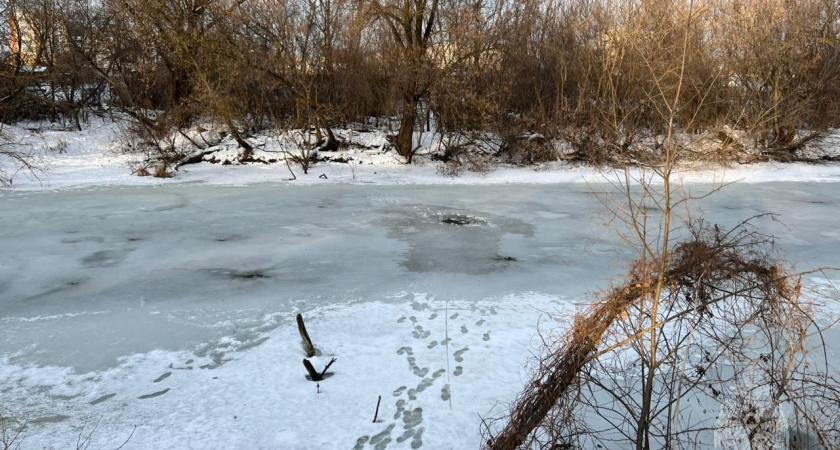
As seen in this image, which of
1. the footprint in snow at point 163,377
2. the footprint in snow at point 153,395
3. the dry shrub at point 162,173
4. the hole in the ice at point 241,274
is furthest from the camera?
the dry shrub at point 162,173

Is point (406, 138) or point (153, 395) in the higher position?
point (406, 138)

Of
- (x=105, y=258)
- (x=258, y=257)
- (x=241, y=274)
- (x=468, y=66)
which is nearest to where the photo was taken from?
(x=241, y=274)

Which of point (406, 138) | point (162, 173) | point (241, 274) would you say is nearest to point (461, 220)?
point (241, 274)

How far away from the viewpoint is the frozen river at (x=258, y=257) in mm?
6121

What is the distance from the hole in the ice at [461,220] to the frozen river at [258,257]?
6cm

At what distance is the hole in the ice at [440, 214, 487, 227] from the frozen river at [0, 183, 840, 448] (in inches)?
2.3

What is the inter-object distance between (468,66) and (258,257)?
1188cm

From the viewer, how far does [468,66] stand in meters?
18.5

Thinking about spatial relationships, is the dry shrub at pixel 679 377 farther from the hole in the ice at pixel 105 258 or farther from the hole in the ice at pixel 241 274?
the hole in the ice at pixel 105 258

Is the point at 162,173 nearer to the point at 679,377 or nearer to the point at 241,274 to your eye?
the point at 241,274

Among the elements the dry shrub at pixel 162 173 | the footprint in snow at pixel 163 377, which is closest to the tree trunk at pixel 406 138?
the dry shrub at pixel 162 173

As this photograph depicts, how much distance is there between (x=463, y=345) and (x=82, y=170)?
17.1 metres

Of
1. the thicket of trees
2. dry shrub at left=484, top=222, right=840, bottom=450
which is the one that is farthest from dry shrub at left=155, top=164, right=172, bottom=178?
dry shrub at left=484, top=222, right=840, bottom=450

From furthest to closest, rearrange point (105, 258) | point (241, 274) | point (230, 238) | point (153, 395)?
1. point (230, 238)
2. point (105, 258)
3. point (241, 274)
4. point (153, 395)
